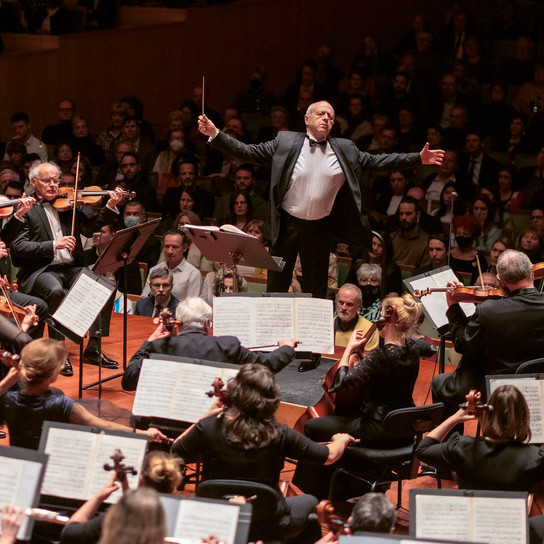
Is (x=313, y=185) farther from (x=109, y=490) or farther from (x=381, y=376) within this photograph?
(x=109, y=490)

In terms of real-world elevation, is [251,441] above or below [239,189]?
below

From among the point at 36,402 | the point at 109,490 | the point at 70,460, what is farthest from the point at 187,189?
the point at 109,490

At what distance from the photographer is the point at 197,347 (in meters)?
4.13

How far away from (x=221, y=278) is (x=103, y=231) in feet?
4.37

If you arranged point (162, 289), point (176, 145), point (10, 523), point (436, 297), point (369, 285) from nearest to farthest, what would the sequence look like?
point (10, 523)
point (436, 297)
point (162, 289)
point (369, 285)
point (176, 145)

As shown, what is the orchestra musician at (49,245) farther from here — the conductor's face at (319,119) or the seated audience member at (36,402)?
the seated audience member at (36,402)

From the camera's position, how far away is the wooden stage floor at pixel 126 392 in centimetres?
470

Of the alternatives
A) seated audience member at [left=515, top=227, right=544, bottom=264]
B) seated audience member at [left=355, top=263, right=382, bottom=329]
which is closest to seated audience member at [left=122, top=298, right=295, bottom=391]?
seated audience member at [left=355, top=263, right=382, bottom=329]

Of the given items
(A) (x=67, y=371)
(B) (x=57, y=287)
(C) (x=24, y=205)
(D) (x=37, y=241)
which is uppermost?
(C) (x=24, y=205)

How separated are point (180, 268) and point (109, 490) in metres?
3.69

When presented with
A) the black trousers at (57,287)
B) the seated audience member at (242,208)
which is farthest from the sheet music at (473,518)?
the seated audience member at (242,208)

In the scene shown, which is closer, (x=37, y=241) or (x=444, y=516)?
(x=444, y=516)

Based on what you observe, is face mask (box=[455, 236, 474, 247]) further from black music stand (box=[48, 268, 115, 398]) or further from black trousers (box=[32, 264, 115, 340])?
black music stand (box=[48, 268, 115, 398])

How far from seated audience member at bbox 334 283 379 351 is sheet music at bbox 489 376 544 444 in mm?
1709
